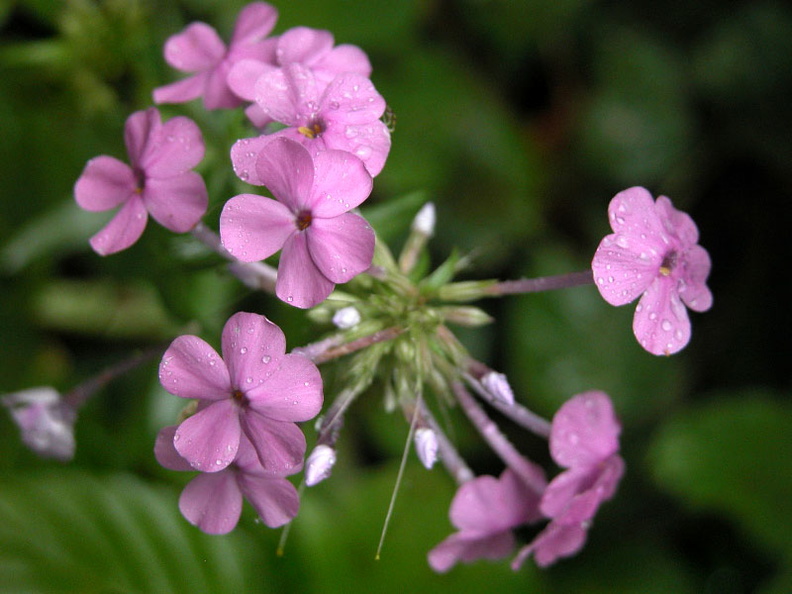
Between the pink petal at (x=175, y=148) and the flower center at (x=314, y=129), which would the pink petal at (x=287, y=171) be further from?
the pink petal at (x=175, y=148)

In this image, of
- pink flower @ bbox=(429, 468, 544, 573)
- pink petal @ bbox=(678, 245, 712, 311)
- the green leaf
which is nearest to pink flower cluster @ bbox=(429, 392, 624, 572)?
pink flower @ bbox=(429, 468, 544, 573)

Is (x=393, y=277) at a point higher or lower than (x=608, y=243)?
lower

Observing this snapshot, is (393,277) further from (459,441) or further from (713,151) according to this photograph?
(713,151)

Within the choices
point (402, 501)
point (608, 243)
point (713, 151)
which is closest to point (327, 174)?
point (608, 243)

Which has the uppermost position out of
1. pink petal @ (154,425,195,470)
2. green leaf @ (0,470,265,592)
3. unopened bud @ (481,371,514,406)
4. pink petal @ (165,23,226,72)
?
pink petal @ (165,23,226,72)

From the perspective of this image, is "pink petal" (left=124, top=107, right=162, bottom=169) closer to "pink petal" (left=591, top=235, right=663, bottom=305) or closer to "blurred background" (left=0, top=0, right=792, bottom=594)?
"blurred background" (left=0, top=0, right=792, bottom=594)

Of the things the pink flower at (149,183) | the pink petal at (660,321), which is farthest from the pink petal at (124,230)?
the pink petal at (660,321)

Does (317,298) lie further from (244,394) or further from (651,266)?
(651,266)
